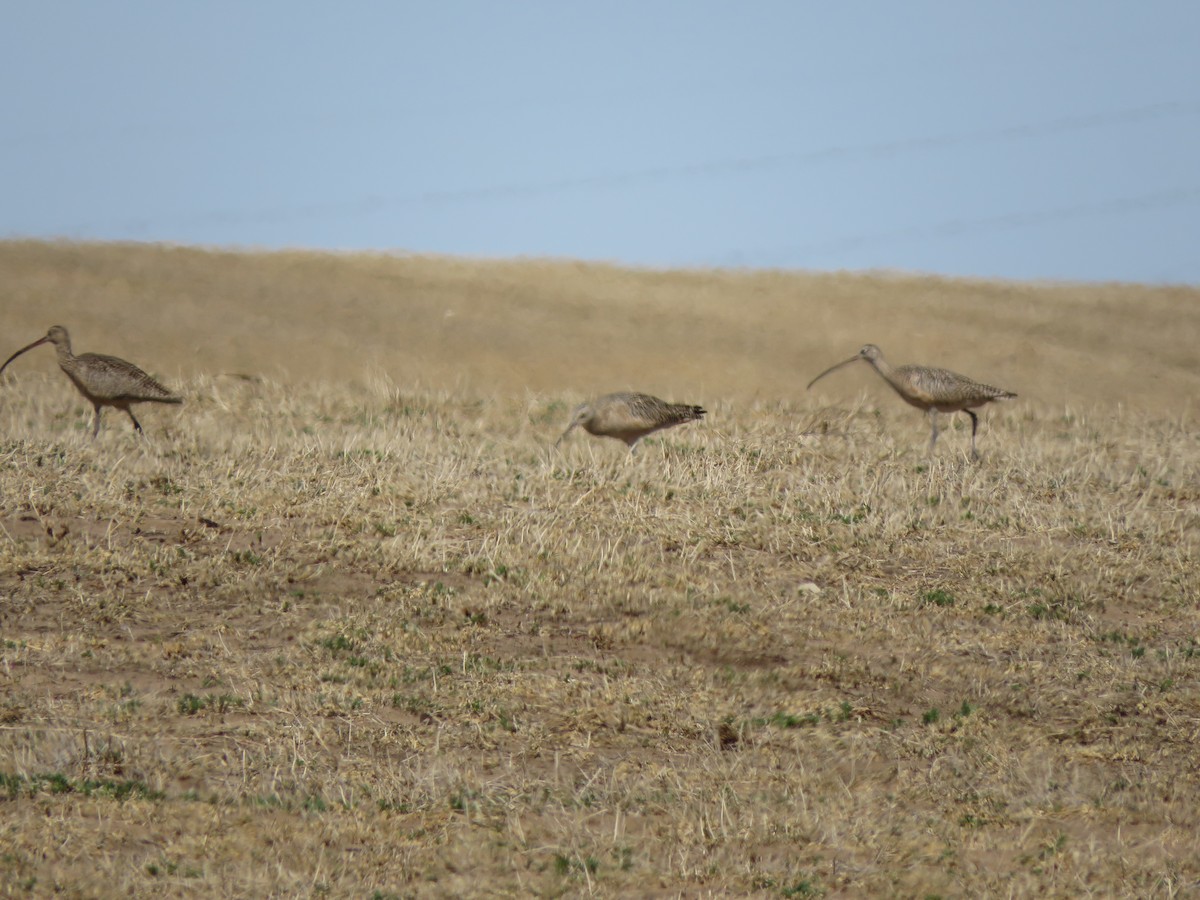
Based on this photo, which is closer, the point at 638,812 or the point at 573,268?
the point at 638,812

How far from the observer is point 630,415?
14.1m

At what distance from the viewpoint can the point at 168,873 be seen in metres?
5.75

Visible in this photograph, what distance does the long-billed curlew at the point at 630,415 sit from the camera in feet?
46.3

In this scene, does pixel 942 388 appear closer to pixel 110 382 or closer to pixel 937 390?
pixel 937 390

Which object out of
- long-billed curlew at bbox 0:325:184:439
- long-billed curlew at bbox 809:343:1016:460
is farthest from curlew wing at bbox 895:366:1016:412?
long-billed curlew at bbox 0:325:184:439

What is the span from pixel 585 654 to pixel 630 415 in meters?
5.30

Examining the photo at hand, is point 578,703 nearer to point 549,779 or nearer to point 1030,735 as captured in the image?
point 549,779

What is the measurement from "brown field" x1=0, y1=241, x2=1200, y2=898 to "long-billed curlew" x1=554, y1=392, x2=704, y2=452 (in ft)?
1.01

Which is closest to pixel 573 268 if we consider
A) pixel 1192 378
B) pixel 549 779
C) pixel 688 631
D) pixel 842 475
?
pixel 1192 378

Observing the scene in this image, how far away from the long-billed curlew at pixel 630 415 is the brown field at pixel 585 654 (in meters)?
0.31

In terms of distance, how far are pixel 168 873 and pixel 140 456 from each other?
7.90 meters

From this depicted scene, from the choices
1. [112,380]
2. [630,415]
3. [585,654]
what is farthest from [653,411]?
[585,654]

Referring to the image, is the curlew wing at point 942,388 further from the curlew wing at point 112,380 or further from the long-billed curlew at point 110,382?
the curlew wing at point 112,380

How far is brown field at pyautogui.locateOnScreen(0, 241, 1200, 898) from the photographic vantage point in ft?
20.3
